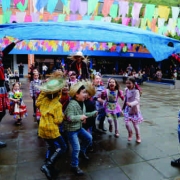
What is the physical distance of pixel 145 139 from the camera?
471 centimetres

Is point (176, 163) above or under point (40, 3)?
under

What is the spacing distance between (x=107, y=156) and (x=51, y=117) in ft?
4.96

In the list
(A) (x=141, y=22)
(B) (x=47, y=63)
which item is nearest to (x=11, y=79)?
(B) (x=47, y=63)

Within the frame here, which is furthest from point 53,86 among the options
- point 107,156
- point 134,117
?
point 134,117

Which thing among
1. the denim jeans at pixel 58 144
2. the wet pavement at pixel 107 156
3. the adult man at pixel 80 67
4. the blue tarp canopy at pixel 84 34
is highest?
the blue tarp canopy at pixel 84 34

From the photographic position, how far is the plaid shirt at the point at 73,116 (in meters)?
2.99

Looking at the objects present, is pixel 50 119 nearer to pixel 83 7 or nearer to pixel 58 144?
pixel 58 144

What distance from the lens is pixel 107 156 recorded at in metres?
3.83

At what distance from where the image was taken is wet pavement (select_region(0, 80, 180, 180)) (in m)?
3.20

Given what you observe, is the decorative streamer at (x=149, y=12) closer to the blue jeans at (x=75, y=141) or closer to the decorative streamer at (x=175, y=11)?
the decorative streamer at (x=175, y=11)

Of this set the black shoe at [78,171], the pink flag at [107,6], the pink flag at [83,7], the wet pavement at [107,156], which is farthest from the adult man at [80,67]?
the pink flag at [107,6]

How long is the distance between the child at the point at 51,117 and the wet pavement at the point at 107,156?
36 cm

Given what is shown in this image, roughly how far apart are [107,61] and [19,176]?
26507 millimetres

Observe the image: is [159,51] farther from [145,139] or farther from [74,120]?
[145,139]
